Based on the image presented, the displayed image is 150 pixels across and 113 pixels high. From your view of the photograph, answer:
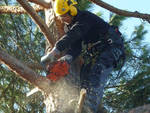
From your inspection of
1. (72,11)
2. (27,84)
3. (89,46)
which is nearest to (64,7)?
(72,11)

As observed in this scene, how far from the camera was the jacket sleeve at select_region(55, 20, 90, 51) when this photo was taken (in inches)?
110

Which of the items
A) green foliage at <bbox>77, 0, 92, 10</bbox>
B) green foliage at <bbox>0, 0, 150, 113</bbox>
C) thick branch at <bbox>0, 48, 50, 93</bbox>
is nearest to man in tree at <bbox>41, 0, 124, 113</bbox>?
thick branch at <bbox>0, 48, 50, 93</bbox>

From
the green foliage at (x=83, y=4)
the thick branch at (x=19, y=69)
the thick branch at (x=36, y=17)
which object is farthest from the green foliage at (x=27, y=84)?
the thick branch at (x=19, y=69)

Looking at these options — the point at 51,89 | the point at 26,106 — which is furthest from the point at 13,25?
the point at 51,89

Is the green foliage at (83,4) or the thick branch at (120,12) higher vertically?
the green foliage at (83,4)

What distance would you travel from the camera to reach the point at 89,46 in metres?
3.19

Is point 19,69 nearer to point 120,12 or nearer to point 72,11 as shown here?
point 72,11

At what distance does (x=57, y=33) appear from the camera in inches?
130

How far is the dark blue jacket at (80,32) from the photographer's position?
9.30 ft

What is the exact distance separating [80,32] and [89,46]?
337mm

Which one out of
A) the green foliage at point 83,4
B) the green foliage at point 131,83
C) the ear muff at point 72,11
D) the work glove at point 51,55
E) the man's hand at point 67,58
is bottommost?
the green foliage at point 131,83

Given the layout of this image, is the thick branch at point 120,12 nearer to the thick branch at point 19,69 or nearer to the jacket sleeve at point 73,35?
the jacket sleeve at point 73,35

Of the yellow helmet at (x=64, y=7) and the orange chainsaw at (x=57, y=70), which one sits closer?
the orange chainsaw at (x=57, y=70)

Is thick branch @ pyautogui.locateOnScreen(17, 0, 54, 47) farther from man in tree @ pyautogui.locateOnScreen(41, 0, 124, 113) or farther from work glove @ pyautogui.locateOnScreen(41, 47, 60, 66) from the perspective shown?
work glove @ pyautogui.locateOnScreen(41, 47, 60, 66)
